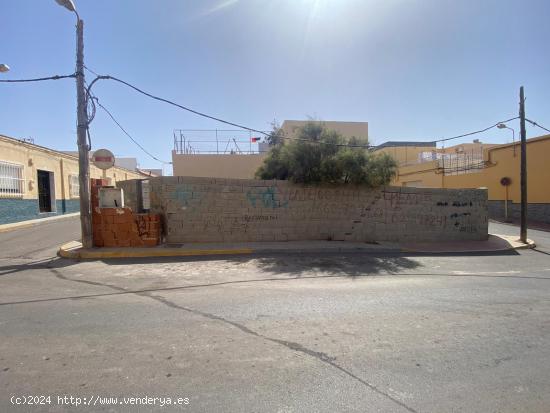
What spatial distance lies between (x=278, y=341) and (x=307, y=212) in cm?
931

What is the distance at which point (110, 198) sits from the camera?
11.6 m

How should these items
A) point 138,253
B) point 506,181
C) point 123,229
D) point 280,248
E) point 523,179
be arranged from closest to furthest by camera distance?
point 138,253 → point 123,229 → point 280,248 → point 523,179 → point 506,181

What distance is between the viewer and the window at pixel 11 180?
17.2 meters

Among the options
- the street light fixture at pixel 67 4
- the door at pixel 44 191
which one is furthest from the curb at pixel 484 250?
the door at pixel 44 191

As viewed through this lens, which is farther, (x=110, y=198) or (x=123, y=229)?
(x=110, y=198)

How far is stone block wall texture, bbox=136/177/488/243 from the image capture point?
1198cm

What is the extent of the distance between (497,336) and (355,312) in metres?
1.78

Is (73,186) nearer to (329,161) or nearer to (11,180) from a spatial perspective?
(11,180)

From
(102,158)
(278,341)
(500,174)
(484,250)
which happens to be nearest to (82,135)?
(102,158)

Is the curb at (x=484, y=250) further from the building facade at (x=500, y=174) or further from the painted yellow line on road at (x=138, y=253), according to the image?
the building facade at (x=500, y=174)

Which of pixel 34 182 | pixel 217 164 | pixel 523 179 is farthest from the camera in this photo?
pixel 217 164

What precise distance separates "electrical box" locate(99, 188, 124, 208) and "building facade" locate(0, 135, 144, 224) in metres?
9.31

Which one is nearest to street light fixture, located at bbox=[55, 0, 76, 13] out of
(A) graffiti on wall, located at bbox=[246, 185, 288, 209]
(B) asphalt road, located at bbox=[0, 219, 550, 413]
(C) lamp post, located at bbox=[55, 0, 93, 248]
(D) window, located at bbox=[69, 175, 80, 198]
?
(C) lamp post, located at bbox=[55, 0, 93, 248]

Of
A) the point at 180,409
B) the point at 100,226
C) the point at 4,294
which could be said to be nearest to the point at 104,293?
the point at 4,294
